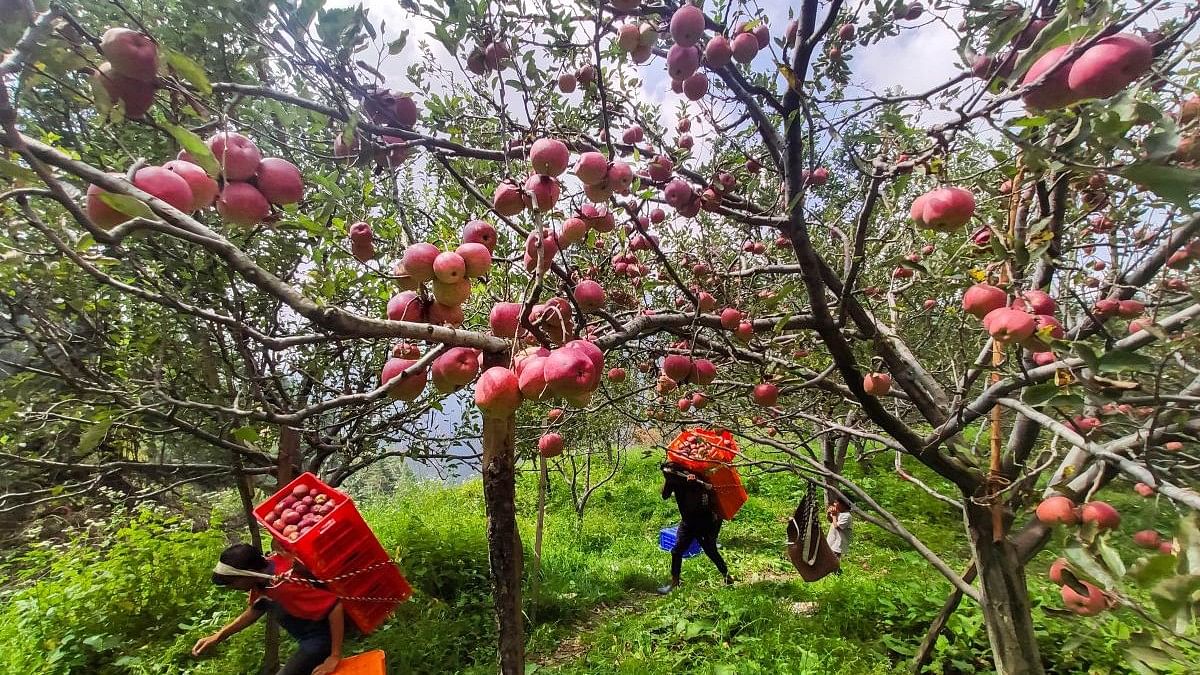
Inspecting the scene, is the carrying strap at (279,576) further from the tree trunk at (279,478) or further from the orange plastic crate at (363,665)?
the tree trunk at (279,478)

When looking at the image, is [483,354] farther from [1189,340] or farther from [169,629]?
[169,629]

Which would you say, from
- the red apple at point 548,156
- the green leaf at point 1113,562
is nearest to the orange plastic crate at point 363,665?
the red apple at point 548,156

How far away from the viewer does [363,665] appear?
9.54ft

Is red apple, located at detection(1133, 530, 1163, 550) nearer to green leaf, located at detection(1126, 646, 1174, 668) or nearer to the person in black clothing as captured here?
green leaf, located at detection(1126, 646, 1174, 668)

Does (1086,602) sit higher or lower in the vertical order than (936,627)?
higher

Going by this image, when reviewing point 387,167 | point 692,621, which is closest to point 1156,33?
point 387,167

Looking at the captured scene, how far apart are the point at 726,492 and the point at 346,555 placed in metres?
4.47

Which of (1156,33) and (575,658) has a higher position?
(1156,33)

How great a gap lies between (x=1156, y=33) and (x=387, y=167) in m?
2.42

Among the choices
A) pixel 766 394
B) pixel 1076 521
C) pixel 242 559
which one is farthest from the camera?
pixel 242 559

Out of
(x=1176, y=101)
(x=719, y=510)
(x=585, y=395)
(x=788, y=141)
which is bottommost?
(x=719, y=510)

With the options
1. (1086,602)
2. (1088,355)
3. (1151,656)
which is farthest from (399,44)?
(1086,602)

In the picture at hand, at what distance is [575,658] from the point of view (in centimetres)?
459

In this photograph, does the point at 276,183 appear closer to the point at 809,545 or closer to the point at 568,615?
the point at 809,545
